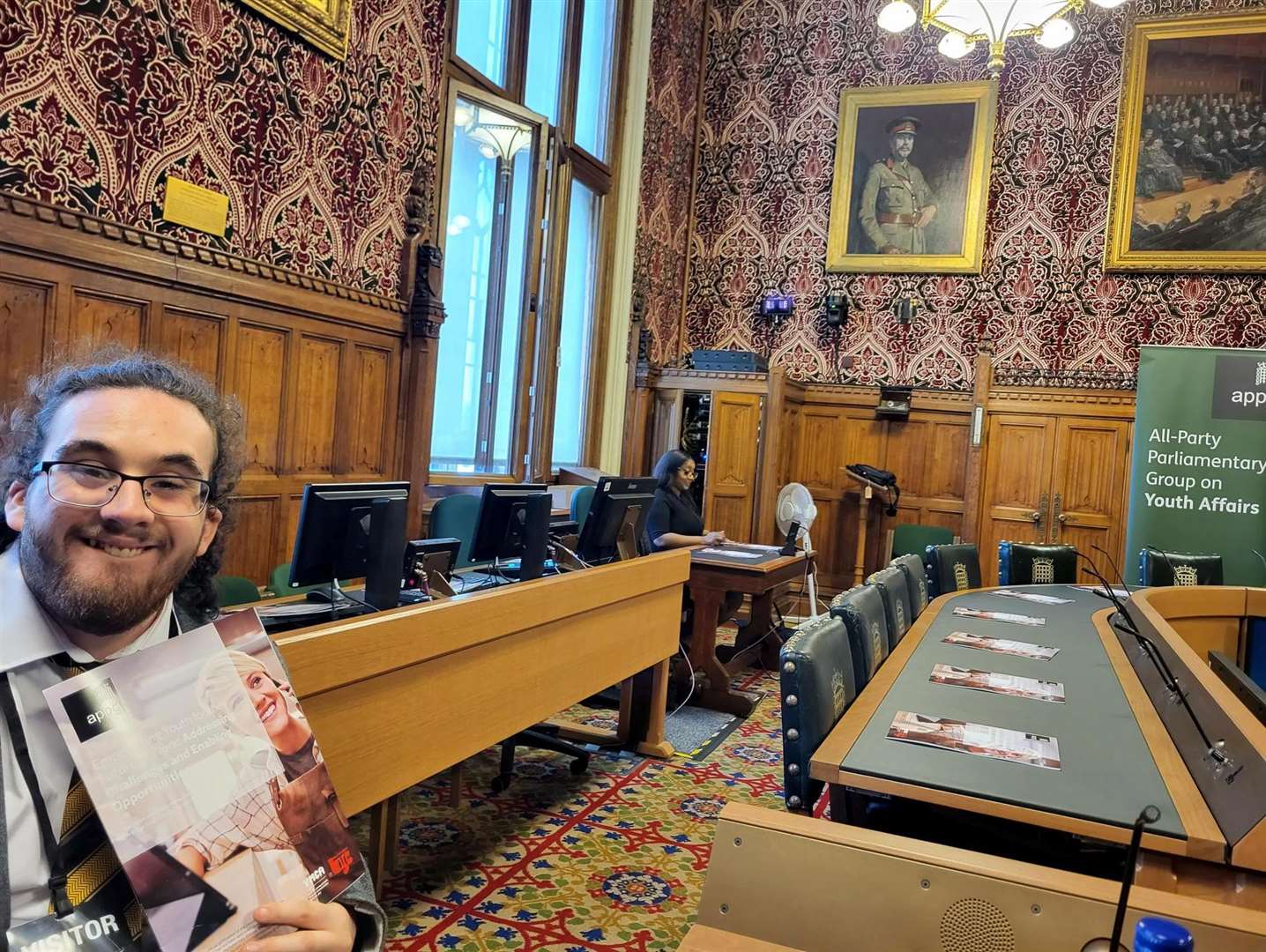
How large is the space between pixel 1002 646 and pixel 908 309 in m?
5.55

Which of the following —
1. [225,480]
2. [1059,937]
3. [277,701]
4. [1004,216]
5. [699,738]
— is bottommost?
[699,738]

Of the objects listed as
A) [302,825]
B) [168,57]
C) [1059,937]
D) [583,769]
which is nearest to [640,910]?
[583,769]

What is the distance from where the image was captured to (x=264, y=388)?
4.06 meters

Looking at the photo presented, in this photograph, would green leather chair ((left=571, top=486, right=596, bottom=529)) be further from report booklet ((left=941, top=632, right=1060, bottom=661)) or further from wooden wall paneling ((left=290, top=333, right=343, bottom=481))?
report booklet ((left=941, top=632, right=1060, bottom=661))

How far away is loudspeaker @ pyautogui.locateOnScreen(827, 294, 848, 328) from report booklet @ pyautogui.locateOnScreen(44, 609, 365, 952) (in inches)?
300

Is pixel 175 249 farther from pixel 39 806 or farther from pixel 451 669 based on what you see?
pixel 39 806

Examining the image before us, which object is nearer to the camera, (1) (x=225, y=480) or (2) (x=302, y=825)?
(2) (x=302, y=825)

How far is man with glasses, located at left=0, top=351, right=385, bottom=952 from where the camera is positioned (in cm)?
97

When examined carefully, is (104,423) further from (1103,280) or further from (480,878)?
(1103,280)

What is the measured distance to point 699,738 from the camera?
439 centimetres

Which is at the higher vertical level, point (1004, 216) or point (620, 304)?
point (1004, 216)

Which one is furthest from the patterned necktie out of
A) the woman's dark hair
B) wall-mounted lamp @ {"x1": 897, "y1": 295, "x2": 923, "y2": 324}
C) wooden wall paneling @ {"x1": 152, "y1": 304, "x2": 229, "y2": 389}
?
wall-mounted lamp @ {"x1": 897, "y1": 295, "x2": 923, "y2": 324}

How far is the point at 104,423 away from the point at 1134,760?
6.59 ft

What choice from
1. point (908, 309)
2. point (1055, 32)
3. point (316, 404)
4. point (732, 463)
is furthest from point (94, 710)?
point (908, 309)
